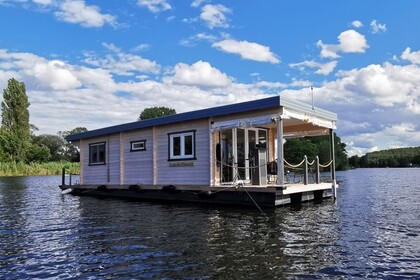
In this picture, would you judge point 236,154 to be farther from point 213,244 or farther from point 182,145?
point 213,244

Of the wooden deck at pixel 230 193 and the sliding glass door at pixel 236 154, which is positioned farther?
the sliding glass door at pixel 236 154

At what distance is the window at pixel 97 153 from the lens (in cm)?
2109

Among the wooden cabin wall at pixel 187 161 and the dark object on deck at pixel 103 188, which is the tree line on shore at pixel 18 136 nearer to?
the dark object on deck at pixel 103 188

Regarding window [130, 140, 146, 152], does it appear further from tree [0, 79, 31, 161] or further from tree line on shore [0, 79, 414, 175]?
tree [0, 79, 31, 161]

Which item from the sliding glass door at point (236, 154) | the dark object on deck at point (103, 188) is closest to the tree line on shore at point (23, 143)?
the dark object on deck at point (103, 188)

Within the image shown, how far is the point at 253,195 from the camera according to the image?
541 inches

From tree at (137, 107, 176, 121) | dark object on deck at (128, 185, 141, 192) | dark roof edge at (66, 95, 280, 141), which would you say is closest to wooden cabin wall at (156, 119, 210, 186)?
dark roof edge at (66, 95, 280, 141)

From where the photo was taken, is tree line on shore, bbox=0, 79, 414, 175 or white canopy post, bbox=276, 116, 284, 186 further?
tree line on shore, bbox=0, 79, 414, 175

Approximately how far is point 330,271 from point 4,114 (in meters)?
68.2

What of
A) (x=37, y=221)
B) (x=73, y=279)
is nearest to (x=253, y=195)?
(x=37, y=221)

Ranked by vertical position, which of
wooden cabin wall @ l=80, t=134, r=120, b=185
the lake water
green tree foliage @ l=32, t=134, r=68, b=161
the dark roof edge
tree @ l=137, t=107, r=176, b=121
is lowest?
the lake water

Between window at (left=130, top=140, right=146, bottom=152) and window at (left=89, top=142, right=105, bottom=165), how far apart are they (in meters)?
2.68

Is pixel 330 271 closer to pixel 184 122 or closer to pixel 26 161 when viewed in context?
→ pixel 184 122

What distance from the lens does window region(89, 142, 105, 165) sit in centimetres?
2109
